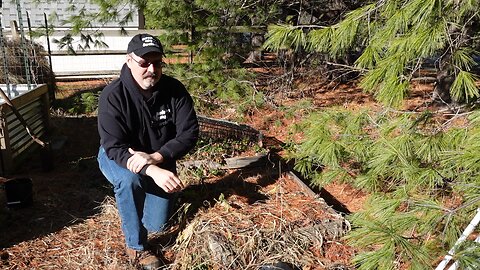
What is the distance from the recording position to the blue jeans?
251 centimetres

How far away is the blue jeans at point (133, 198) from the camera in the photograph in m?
2.51

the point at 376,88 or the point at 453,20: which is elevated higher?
the point at 453,20

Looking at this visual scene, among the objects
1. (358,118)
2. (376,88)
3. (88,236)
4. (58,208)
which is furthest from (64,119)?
(376,88)

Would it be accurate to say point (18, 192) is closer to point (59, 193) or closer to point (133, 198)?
point (59, 193)

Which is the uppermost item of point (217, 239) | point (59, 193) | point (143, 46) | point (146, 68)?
point (143, 46)

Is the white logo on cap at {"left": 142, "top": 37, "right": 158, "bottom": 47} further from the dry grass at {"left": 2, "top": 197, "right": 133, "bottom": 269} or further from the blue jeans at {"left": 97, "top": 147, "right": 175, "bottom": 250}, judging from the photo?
the dry grass at {"left": 2, "top": 197, "right": 133, "bottom": 269}

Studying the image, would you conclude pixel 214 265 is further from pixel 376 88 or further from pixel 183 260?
pixel 376 88

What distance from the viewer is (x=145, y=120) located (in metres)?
2.67

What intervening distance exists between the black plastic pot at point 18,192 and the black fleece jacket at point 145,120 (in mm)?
1058

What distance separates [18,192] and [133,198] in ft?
4.08

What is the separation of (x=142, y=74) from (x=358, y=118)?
58.1 inches

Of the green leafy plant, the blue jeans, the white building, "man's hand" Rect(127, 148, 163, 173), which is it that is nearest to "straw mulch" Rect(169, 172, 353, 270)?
the blue jeans

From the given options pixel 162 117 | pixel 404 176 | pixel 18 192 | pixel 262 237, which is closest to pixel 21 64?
pixel 18 192

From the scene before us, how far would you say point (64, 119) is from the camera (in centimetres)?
605
